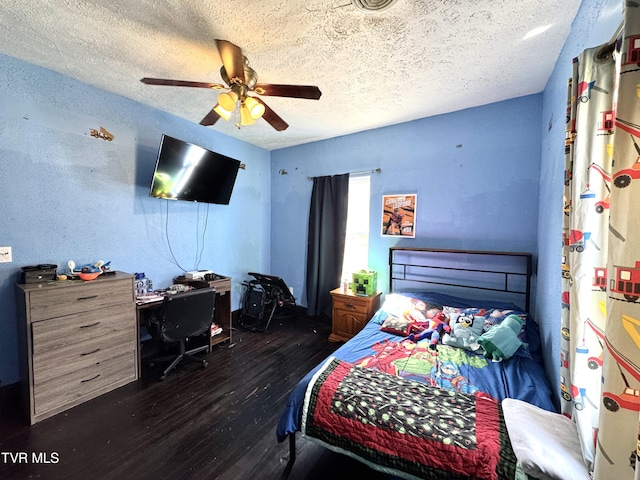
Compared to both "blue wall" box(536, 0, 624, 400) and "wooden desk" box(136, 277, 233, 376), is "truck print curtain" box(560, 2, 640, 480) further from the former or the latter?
"wooden desk" box(136, 277, 233, 376)

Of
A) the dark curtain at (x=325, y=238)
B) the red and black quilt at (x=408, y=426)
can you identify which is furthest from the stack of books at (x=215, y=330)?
the red and black quilt at (x=408, y=426)

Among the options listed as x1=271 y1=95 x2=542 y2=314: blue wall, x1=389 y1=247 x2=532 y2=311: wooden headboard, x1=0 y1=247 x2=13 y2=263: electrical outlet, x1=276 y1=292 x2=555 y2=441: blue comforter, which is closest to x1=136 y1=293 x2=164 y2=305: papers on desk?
x1=0 y1=247 x2=13 y2=263: electrical outlet

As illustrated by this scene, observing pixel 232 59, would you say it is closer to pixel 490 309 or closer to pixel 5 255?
pixel 5 255

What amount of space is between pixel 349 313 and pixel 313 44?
2.55 meters

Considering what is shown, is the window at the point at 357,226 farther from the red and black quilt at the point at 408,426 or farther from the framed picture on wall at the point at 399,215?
the red and black quilt at the point at 408,426

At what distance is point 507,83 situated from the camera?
218 cm

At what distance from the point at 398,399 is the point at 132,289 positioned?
2284 mm

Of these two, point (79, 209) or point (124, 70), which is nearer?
point (124, 70)

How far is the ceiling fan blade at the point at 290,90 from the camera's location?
162cm

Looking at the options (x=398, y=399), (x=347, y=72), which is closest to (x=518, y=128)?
(x=347, y=72)

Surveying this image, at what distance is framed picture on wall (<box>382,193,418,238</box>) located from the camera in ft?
9.87

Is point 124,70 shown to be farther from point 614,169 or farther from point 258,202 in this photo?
point 614,169

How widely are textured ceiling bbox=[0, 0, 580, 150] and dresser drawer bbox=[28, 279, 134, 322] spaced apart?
5.67ft

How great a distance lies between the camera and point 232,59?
1.49 m
